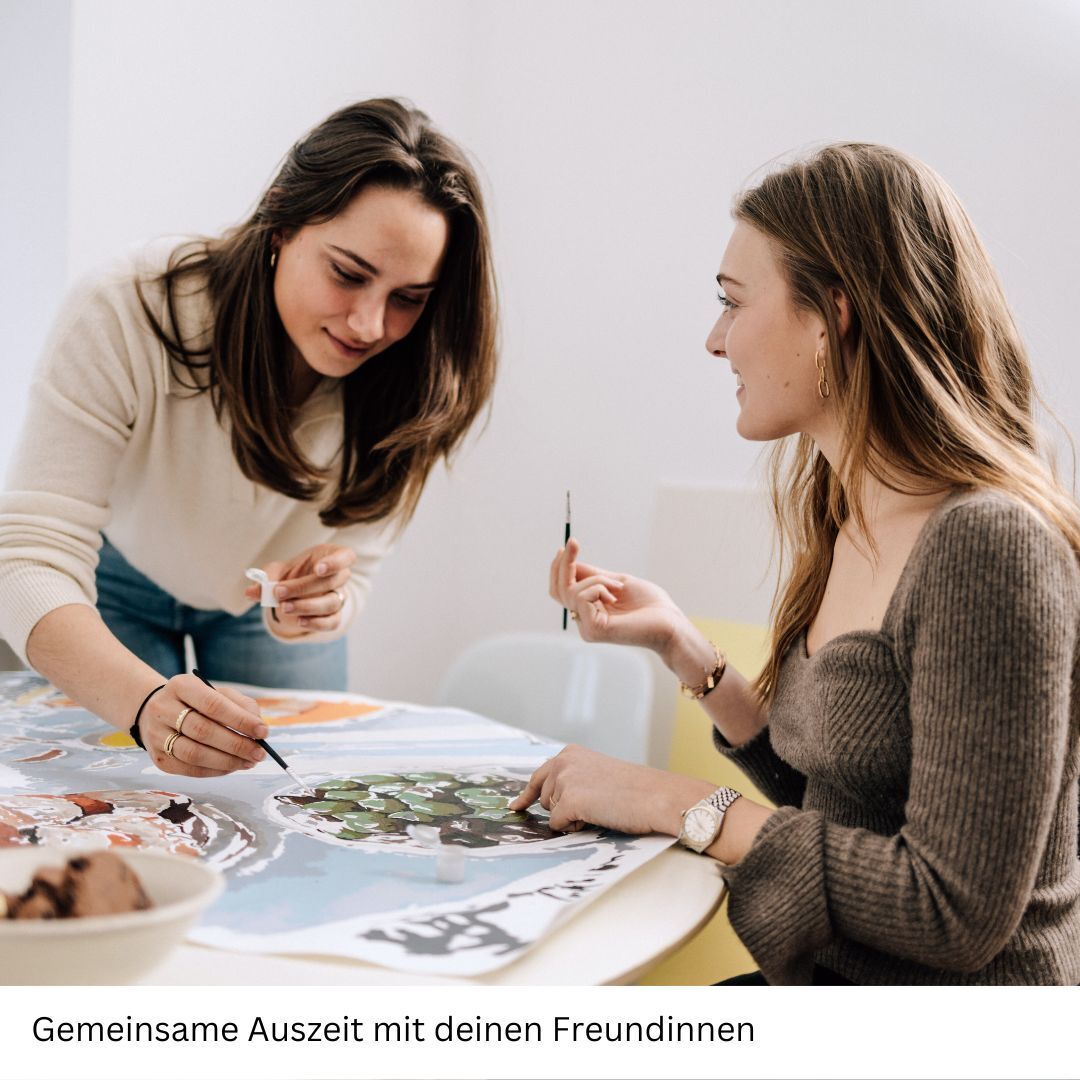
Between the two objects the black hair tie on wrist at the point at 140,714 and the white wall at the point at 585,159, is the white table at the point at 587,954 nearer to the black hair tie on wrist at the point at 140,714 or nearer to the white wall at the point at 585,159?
the black hair tie on wrist at the point at 140,714

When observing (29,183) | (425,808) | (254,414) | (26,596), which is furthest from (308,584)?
→ (29,183)

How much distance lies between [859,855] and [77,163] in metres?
1.80

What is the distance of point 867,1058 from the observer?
691 mm

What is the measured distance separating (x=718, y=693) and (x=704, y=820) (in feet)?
1.07

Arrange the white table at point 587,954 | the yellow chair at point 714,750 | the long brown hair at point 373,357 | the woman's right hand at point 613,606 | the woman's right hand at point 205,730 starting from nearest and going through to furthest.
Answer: the white table at point 587,954 → the woman's right hand at point 205,730 → the woman's right hand at point 613,606 → the long brown hair at point 373,357 → the yellow chair at point 714,750

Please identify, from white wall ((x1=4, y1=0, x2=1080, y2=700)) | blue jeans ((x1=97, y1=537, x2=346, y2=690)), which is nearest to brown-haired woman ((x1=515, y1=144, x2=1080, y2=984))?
blue jeans ((x1=97, y1=537, x2=346, y2=690))

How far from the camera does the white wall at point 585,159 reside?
2027 millimetres

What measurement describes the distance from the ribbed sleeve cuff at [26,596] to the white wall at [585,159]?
36.2 inches

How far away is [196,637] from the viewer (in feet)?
5.89

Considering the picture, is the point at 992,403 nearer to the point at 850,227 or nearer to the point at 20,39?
the point at 850,227

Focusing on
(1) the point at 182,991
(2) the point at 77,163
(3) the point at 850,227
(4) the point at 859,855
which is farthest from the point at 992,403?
(2) the point at 77,163

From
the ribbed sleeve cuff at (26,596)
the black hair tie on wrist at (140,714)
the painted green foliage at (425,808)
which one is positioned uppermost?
the ribbed sleeve cuff at (26,596)

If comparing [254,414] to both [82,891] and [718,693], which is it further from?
[82,891]

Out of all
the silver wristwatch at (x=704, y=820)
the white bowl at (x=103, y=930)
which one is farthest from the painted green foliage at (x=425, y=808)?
the white bowl at (x=103, y=930)
